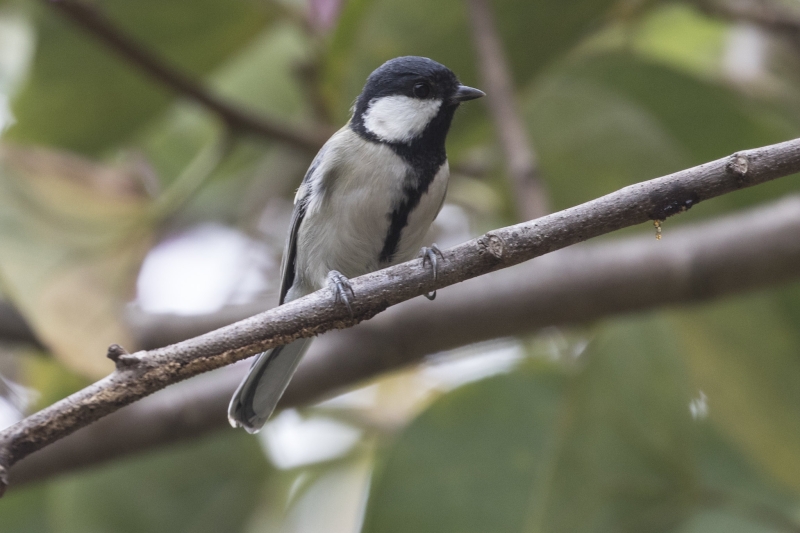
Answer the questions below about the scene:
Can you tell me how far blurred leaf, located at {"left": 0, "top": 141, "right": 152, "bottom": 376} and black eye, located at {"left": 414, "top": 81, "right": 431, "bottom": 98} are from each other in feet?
2.72

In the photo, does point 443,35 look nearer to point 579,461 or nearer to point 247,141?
point 247,141

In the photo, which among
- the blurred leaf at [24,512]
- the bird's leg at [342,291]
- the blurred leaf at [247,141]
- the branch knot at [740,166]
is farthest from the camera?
the blurred leaf at [247,141]

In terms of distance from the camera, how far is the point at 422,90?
2016 mm

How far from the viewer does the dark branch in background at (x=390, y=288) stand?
1076 millimetres

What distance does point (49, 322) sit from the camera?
72.1 inches

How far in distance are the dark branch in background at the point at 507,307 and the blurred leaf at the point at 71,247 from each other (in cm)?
36

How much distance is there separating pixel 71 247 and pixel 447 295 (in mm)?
951

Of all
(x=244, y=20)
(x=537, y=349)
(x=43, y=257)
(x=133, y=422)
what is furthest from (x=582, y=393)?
(x=244, y=20)

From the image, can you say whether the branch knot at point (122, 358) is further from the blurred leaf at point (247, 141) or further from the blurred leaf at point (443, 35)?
the blurred leaf at point (247, 141)

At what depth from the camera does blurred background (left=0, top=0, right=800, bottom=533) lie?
84.3 inches

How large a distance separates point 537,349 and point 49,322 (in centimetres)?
159

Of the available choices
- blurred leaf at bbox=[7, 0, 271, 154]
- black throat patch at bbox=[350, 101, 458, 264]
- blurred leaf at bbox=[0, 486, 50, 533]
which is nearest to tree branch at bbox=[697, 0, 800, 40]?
black throat patch at bbox=[350, 101, 458, 264]

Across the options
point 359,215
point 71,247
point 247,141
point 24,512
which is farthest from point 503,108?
point 24,512

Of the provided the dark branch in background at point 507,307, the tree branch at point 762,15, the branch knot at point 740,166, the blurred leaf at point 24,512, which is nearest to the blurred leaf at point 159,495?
the blurred leaf at point 24,512
